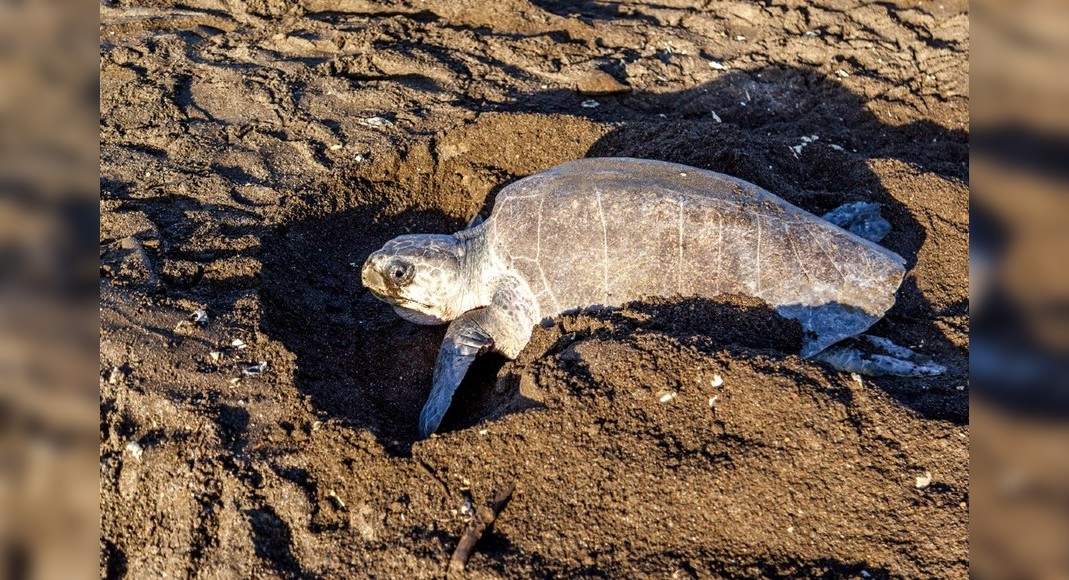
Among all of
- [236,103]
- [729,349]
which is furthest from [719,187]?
[236,103]

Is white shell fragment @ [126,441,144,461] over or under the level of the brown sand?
under

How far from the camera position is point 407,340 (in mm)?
3969

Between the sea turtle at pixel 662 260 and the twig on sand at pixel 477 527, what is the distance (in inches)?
28.9

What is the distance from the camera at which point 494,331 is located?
12.2 feet

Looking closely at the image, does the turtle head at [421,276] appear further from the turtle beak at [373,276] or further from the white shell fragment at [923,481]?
the white shell fragment at [923,481]

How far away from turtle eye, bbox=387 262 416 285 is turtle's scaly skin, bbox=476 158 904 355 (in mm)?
530

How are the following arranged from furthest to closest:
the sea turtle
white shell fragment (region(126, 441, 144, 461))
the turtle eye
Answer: the turtle eye
the sea turtle
white shell fragment (region(126, 441, 144, 461))

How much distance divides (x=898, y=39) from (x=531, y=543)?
5.73m

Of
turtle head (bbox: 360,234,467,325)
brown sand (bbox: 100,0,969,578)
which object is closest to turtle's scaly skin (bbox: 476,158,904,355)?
brown sand (bbox: 100,0,969,578)

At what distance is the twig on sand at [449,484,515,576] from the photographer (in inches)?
94.9

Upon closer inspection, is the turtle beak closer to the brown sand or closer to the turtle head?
the turtle head

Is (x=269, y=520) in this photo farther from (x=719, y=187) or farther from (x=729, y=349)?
(x=719, y=187)
